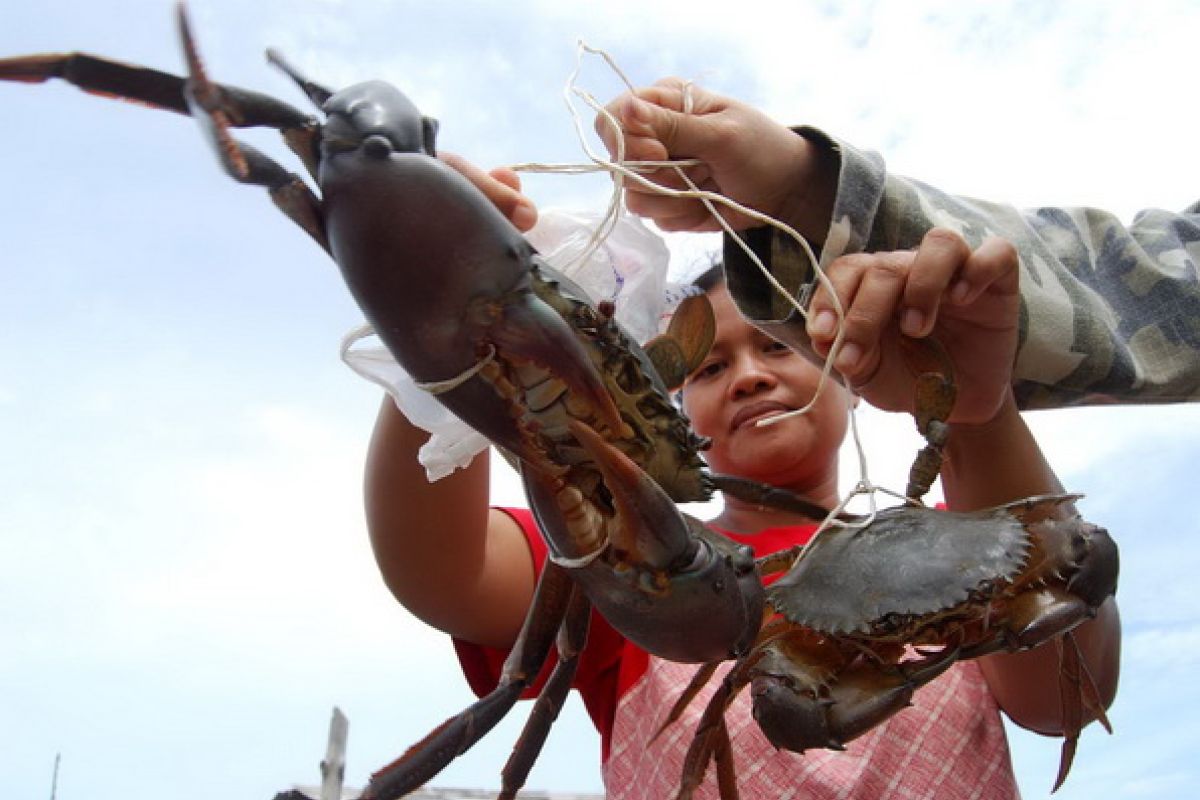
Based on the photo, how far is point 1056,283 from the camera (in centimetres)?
164

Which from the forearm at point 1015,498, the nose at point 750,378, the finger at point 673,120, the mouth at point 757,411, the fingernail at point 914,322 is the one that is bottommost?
the forearm at point 1015,498

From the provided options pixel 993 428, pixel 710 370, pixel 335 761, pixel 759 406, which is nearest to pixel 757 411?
pixel 759 406

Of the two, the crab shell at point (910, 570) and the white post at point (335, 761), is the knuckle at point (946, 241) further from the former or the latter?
the white post at point (335, 761)

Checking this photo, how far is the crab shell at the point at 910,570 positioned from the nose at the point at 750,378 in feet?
2.60

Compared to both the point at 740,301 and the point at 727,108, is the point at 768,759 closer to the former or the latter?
the point at 740,301

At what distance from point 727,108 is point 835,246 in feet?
0.92

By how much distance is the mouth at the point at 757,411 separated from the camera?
2.15 meters

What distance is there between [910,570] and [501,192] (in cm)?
72

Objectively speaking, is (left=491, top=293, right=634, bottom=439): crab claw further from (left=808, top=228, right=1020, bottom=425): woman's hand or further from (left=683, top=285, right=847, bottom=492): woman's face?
(left=683, top=285, right=847, bottom=492): woman's face

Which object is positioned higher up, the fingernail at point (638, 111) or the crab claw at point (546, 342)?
the fingernail at point (638, 111)

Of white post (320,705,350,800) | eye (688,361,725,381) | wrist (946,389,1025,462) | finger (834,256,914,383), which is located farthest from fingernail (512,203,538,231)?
white post (320,705,350,800)

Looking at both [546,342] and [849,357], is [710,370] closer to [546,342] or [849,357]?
[849,357]

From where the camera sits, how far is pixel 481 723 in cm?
134

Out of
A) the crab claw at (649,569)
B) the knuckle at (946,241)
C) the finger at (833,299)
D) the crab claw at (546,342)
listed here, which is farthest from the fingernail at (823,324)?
the crab claw at (546,342)
